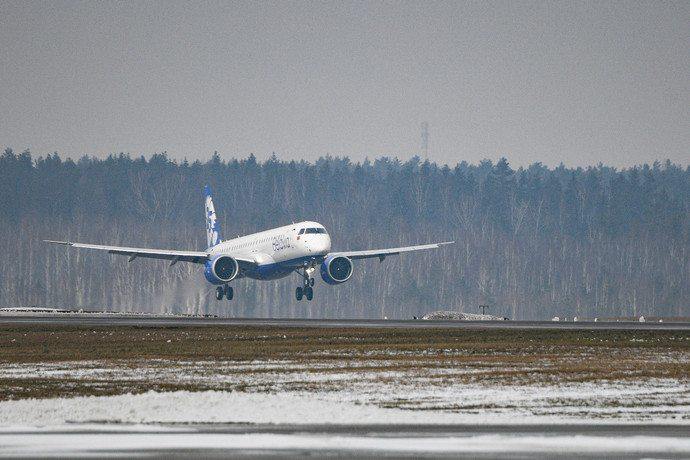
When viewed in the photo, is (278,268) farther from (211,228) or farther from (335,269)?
(211,228)

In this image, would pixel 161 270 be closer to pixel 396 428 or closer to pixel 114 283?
pixel 114 283

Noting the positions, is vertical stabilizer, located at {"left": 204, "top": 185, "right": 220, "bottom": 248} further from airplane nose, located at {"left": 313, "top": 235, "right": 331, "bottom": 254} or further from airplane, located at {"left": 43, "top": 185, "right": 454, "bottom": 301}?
airplane nose, located at {"left": 313, "top": 235, "right": 331, "bottom": 254}

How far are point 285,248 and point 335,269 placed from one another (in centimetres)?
544

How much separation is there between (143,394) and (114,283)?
15285 centimetres

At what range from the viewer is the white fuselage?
8562 cm

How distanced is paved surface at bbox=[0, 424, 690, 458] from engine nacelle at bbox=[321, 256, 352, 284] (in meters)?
67.0

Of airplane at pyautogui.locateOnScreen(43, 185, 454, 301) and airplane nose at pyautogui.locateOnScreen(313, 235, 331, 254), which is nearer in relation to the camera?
airplane nose at pyautogui.locateOnScreen(313, 235, 331, 254)

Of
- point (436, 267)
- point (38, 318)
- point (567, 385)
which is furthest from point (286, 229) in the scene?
point (436, 267)

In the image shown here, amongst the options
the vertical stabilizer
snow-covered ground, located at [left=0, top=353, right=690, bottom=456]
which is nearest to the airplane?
the vertical stabilizer

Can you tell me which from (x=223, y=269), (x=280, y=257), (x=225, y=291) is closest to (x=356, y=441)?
(x=280, y=257)

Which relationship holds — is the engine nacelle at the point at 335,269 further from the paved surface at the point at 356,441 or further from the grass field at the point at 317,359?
the paved surface at the point at 356,441

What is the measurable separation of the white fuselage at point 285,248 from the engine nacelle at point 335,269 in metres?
2.72

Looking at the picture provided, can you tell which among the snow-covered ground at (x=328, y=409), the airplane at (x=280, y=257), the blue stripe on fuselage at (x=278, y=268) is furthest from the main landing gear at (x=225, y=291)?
the snow-covered ground at (x=328, y=409)

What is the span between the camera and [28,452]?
20.3m
